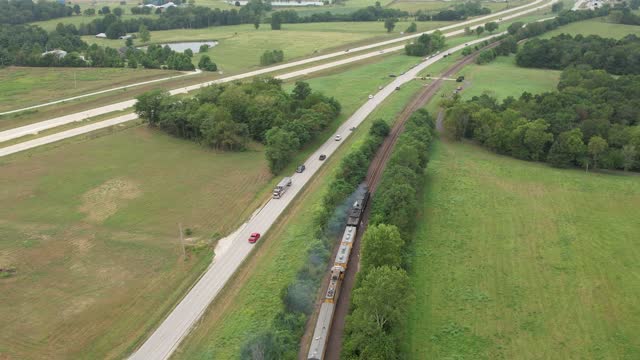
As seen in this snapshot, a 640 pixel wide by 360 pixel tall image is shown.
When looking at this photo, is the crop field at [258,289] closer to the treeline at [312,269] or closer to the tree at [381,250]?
the treeline at [312,269]

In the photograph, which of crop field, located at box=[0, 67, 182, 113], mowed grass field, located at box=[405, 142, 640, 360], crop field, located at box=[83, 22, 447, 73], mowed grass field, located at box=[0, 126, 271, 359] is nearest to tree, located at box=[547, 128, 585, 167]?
mowed grass field, located at box=[405, 142, 640, 360]

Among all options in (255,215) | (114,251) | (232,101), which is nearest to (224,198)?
(255,215)

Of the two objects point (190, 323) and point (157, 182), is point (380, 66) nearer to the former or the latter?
point (157, 182)

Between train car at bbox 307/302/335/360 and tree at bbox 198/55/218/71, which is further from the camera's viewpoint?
tree at bbox 198/55/218/71

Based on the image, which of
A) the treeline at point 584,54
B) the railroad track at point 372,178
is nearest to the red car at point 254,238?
the railroad track at point 372,178

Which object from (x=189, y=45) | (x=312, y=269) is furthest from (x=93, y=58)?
(x=312, y=269)

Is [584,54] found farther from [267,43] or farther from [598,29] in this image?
[267,43]

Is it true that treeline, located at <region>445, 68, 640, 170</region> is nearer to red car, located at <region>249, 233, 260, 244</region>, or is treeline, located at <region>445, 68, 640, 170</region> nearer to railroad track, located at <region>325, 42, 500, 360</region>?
railroad track, located at <region>325, 42, 500, 360</region>

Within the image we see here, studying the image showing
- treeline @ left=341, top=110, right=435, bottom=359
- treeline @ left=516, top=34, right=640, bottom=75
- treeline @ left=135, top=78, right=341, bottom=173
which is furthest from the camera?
treeline @ left=516, top=34, right=640, bottom=75
